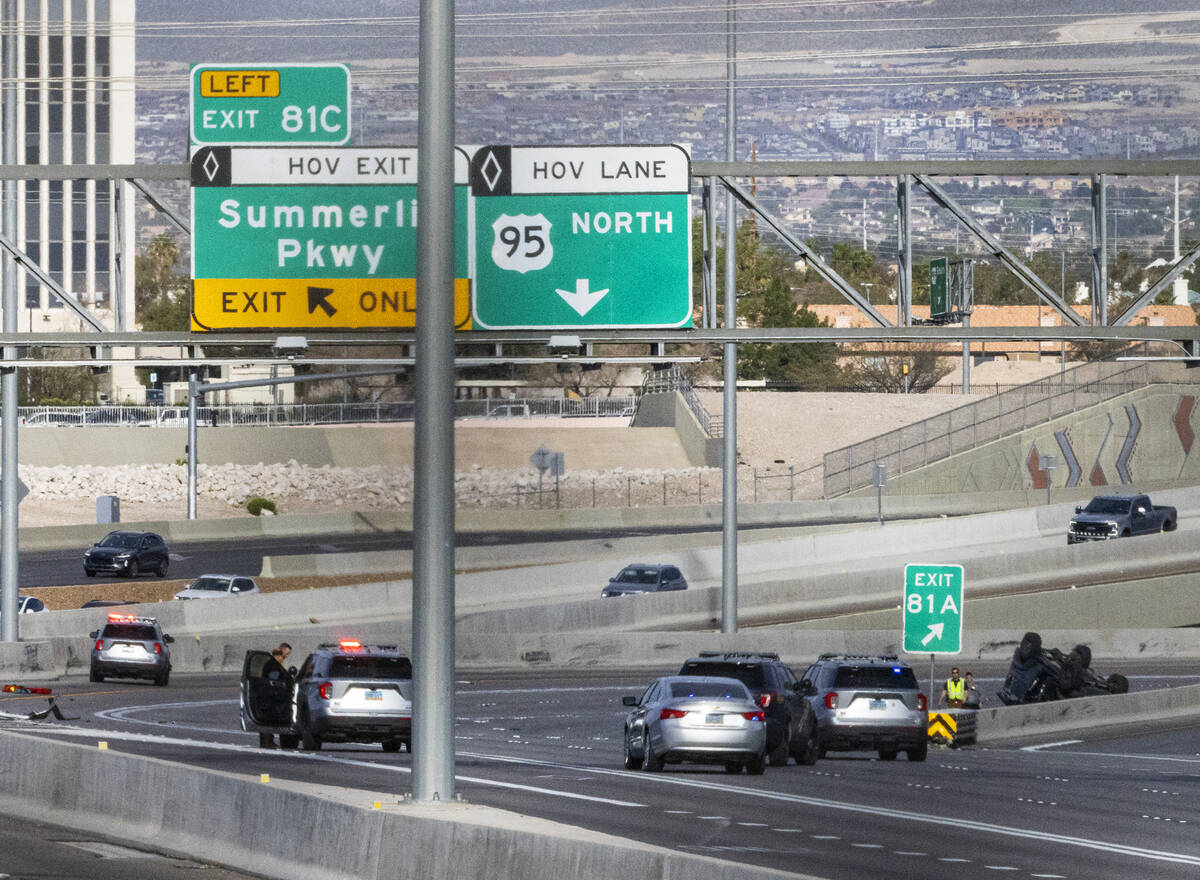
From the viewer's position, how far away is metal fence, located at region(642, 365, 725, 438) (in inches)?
Result: 4070

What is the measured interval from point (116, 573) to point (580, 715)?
31945 mm

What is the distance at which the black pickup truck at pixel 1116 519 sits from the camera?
63.4 m

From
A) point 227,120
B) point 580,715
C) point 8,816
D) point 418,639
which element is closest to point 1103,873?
point 418,639

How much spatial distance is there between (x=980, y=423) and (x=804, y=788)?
6737 centimetres

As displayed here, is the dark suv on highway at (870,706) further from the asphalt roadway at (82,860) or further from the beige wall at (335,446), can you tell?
the beige wall at (335,446)

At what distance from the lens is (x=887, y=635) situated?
48875mm

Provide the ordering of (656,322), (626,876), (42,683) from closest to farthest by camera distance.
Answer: (626,876)
(656,322)
(42,683)

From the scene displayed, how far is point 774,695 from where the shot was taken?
27625 millimetres

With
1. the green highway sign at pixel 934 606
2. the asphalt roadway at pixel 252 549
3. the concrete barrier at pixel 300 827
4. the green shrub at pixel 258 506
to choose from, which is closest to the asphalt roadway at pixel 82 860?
the concrete barrier at pixel 300 827

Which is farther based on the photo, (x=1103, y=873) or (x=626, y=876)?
(x=1103, y=873)

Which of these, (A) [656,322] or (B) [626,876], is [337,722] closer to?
(A) [656,322]

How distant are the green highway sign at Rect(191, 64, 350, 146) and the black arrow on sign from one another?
6.01 m

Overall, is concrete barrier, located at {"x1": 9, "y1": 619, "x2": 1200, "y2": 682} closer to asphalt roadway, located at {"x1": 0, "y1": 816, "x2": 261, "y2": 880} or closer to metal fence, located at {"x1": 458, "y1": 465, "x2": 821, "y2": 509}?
asphalt roadway, located at {"x1": 0, "y1": 816, "x2": 261, "y2": 880}

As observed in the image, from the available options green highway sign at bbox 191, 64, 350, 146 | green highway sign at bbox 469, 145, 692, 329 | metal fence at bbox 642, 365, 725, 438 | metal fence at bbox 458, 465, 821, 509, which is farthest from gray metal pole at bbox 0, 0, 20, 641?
metal fence at bbox 642, 365, 725, 438
